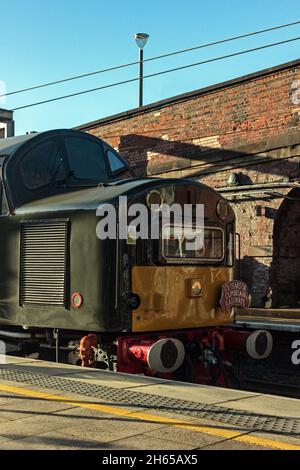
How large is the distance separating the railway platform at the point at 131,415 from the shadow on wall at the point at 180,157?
31.2ft

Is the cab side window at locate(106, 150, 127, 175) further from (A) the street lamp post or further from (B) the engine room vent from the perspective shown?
(A) the street lamp post

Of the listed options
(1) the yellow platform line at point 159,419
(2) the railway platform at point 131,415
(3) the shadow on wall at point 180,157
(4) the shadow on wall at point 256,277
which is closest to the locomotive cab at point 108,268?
(2) the railway platform at point 131,415

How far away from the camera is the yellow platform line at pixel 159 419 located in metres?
4.25

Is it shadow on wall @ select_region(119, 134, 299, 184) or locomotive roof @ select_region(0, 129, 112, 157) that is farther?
shadow on wall @ select_region(119, 134, 299, 184)

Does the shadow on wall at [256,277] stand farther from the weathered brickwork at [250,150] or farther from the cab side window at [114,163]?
the cab side window at [114,163]

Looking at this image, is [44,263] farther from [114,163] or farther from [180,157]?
[180,157]

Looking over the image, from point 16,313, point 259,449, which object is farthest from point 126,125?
point 259,449

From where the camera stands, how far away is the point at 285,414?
5191 mm

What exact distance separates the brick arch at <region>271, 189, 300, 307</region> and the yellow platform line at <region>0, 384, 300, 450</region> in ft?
33.6

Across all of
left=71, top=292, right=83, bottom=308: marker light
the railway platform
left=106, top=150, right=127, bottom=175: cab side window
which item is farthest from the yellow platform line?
left=106, top=150, right=127, bottom=175: cab side window

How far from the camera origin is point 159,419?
4.89 m

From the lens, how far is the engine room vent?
740 cm

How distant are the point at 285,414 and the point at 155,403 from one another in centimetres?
112
